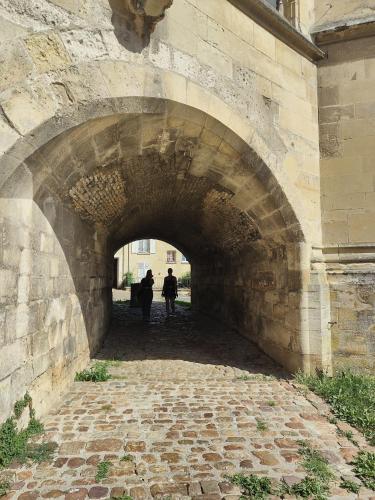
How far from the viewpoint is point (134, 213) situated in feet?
23.7

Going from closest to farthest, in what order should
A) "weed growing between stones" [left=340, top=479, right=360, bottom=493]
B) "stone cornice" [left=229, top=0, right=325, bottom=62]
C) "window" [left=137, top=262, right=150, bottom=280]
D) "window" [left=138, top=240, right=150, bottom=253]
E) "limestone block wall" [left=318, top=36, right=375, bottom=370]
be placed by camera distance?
"weed growing between stones" [left=340, top=479, right=360, bottom=493]
"stone cornice" [left=229, top=0, right=325, bottom=62]
"limestone block wall" [left=318, top=36, right=375, bottom=370]
"window" [left=137, top=262, right=150, bottom=280]
"window" [left=138, top=240, right=150, bottom=253]

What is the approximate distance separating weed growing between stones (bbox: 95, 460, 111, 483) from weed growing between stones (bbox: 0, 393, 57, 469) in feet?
1.39

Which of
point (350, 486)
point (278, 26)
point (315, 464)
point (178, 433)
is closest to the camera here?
point (350, 486)

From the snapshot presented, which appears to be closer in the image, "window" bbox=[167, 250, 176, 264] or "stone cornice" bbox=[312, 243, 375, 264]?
"stone cornice" bbox=[312, 243, 375, 264]

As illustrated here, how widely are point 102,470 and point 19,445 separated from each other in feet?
2.28

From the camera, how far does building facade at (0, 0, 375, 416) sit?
2947 millimetres

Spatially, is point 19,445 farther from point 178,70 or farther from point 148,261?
point 148,261

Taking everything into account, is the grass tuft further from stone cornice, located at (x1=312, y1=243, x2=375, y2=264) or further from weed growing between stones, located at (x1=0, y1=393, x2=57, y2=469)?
stone cornice, located at (x1=312, y1=243, x2=375, y2=264)

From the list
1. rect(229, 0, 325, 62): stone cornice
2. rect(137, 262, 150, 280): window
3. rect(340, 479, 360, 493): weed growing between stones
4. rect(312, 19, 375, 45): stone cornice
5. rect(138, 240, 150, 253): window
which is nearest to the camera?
rect(340, 479, 360, 493): weed growing between stones

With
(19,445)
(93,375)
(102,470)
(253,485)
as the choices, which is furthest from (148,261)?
(253,485)

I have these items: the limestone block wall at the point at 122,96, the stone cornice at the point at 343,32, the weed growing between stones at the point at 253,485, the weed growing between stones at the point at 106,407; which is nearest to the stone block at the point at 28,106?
the limestone block wall at the point at 122,96

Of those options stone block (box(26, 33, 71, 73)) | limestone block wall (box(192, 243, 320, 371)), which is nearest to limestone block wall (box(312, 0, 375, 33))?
limestone block wall (box(192, 243, 320, 371))

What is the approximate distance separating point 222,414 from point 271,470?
3.34 feet

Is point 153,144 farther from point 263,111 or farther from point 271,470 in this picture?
point 271,470
